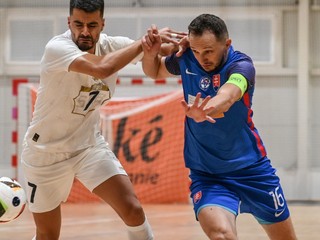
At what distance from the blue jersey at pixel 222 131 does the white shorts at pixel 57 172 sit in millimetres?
918

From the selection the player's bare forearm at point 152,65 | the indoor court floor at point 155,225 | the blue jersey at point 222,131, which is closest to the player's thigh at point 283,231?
the blue jersey at point 222,131

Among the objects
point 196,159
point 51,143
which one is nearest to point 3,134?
point 51,143

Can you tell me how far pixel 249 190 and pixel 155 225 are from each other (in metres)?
4.78

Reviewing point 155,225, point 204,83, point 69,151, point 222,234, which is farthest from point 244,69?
point 155,225

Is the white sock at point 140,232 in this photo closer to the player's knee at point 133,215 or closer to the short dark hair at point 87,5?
the player's knee at point 133,215

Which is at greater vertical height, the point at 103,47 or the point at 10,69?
the point at 103,47

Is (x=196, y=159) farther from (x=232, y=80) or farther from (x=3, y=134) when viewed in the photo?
(x=3, y=134)

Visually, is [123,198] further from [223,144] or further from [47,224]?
[223,144]

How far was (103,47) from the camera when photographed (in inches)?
213

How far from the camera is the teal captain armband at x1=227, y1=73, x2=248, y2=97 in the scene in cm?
447

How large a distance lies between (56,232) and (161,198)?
680cm

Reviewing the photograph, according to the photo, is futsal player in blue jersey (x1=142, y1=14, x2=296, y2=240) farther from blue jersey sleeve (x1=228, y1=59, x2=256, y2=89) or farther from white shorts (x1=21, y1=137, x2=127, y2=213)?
white shorts (x1=21, y1=137, x2=127, y2=213)

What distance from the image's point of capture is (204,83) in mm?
4730

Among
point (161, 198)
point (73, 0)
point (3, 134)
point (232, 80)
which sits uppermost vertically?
point (73, 0)
